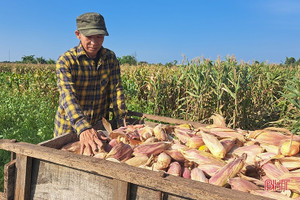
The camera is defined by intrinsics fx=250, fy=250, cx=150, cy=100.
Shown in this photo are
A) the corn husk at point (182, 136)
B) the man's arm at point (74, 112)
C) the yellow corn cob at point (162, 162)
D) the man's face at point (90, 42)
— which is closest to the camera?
the yellow corn cob at point (162, 162)

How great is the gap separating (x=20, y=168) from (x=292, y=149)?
2.10 m

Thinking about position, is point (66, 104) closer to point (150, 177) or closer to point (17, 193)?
point (17, 193)

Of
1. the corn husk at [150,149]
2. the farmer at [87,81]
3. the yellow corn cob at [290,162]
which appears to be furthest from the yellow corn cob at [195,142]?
the farmer at [87,81]

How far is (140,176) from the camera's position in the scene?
148 cm

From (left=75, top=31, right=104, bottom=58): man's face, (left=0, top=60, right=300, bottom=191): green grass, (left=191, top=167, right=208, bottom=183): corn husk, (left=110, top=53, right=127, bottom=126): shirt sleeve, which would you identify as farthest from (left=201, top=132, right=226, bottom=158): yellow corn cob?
(left=0, top=60, right=300, bottom=191): green grass

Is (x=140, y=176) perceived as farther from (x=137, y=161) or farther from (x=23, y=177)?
(x=23, y=177)

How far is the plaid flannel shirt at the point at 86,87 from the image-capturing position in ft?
9.01

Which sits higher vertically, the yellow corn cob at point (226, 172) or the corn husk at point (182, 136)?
the corn husk at point (182, 136)

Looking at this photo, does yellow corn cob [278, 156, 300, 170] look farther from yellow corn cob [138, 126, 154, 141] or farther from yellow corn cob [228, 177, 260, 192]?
yellow corn cob [138, 126, 154, 141]

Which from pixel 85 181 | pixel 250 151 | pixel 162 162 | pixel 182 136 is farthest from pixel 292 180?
pixel 85 181

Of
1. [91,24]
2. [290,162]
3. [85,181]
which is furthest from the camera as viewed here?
[91,24]

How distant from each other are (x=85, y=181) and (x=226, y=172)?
98 cm

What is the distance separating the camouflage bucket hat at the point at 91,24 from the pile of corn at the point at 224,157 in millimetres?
1189

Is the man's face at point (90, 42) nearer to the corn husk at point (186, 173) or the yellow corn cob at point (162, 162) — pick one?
the yellow corn cob at point (162, 162)
